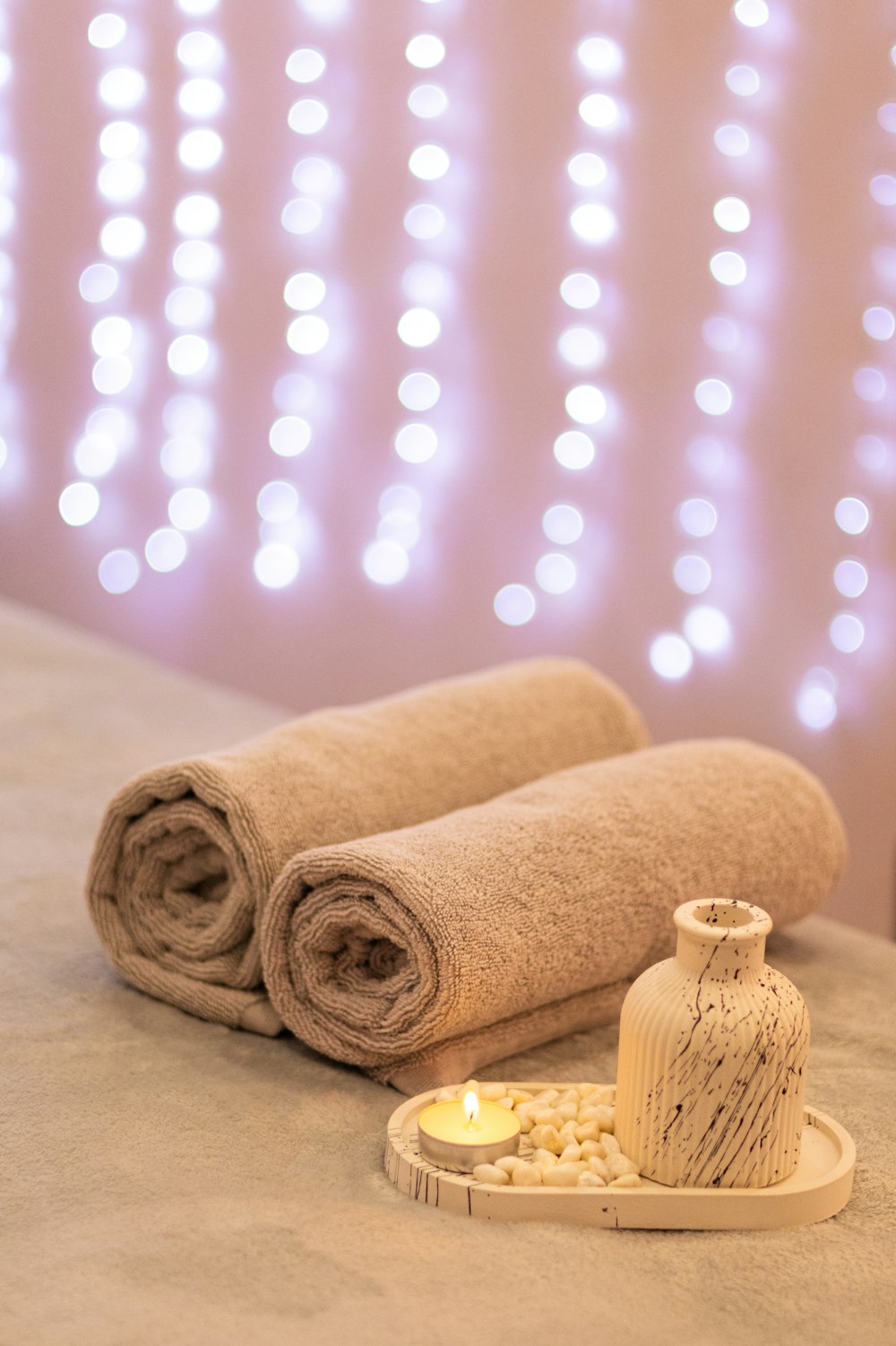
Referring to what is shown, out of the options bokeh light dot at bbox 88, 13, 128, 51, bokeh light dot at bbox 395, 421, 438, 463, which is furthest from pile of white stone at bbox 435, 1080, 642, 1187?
bokeh light dot at bbox 88, 13, 128, 51

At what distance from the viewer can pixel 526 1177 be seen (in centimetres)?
102

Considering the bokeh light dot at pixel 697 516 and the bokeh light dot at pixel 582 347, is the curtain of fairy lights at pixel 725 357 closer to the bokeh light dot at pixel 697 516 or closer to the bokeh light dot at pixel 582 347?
the bokeh light dot at pixel 697 516

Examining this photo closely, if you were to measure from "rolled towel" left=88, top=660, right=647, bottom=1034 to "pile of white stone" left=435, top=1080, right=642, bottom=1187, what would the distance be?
0.25m

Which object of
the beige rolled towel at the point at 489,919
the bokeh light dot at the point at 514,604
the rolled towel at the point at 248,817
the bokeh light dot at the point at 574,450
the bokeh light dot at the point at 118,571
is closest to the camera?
the beige rolled towel at the point at 489,919

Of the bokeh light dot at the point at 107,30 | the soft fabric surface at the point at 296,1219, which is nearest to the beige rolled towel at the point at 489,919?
the soft fabric surface at the point at 296,1219

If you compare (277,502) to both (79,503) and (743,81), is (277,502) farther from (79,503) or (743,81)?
(743,81)

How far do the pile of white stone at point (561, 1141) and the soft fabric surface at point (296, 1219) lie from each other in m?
0.04

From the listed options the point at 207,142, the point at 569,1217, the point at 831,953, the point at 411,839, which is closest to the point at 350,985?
the point at 411,839

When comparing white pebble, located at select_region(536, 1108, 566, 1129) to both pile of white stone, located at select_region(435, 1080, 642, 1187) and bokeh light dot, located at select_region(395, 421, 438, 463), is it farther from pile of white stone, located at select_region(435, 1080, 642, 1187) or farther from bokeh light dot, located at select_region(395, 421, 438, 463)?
bokeh light dot, located at select_region(395, 421, 438, 463)

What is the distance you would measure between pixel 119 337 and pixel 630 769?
68.7 inches

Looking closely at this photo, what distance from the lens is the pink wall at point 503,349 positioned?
2002 mm

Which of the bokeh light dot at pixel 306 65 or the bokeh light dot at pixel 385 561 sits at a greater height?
the bokeh light dot at pixel 306 65

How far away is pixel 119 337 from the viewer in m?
2.80

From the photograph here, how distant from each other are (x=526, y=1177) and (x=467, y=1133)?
5 cm
